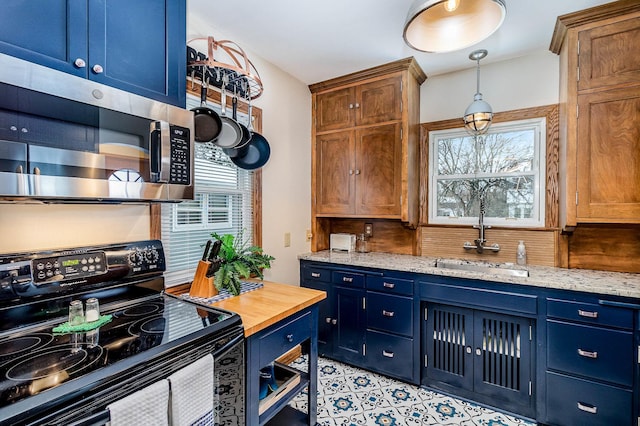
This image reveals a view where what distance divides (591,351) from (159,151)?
2.54 meters

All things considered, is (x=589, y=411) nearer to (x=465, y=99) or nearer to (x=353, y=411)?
(x=353, y=411)

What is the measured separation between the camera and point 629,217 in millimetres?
1875

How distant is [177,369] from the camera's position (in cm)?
100

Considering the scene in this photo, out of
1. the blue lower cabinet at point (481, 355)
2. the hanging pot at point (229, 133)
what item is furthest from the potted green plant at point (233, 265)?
the blue lower cabinet at point (481, 355)

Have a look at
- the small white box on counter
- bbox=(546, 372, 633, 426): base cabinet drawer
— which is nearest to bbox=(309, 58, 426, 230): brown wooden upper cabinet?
the small white box on counter

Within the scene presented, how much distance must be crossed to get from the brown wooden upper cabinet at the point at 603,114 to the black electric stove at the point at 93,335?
7.37 feet

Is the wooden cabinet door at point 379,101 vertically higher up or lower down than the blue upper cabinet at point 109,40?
higher up

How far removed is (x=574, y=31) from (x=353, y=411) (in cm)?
287

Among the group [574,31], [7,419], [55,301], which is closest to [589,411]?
[574,31]

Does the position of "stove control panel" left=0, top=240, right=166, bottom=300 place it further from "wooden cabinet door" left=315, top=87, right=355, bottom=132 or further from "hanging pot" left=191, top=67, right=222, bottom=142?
"wooden cabinet door" left=315, top=87, right=355, bottom=132

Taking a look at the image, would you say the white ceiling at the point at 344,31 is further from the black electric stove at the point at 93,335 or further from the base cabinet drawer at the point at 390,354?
the base cabinet drawer at the point at 390,354

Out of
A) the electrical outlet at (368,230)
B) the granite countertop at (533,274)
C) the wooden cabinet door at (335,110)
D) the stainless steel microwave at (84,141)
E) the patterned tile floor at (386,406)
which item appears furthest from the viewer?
the electrical outlet at (368,230)

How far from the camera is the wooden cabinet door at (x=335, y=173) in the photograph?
291 cm

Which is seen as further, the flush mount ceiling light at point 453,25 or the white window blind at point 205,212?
the white window blind at point 205,212
